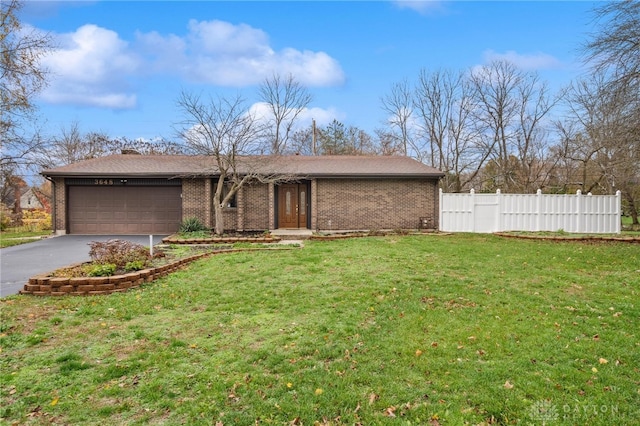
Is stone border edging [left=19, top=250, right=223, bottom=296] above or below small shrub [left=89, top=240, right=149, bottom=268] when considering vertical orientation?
below

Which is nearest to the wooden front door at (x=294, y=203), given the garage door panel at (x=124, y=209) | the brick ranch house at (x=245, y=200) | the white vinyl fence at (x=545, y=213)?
the brick ranch house at (x=245, y=200)

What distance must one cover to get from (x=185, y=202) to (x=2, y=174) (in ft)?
30.6

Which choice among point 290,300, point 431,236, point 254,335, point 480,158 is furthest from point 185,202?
point 480,158

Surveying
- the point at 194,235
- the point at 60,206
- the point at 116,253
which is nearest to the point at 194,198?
the point at 194,235

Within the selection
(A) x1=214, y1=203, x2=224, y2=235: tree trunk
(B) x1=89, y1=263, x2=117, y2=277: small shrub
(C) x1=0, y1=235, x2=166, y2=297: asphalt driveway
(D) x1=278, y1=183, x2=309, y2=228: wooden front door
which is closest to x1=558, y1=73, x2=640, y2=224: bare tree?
(D) x1=278, y1=183, x2=309, y2=228: wooden front door

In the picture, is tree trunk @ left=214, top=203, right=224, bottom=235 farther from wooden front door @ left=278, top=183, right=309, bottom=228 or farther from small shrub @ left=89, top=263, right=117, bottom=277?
small shrub @ left=89, top=263, right=117, bottom=277

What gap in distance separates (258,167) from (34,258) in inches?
297

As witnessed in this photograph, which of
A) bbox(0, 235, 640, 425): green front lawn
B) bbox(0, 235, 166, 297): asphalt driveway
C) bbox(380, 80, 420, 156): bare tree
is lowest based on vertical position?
bbox(0, 235, 640, 425): green front lawn

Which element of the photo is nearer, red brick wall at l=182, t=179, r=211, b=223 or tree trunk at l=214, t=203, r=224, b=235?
tree trunk at l=214, t=203, r=224, b=235

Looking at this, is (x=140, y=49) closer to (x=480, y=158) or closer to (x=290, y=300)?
(x=290, y=300)

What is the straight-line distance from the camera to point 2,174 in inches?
666

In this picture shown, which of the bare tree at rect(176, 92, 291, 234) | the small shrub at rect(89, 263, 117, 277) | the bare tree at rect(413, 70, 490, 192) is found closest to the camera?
the small shrub at rect(89, 263, 117, 277)

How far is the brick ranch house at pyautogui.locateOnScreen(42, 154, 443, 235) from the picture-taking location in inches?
596

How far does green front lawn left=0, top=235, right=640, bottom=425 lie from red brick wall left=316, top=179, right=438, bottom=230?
8710 mm
